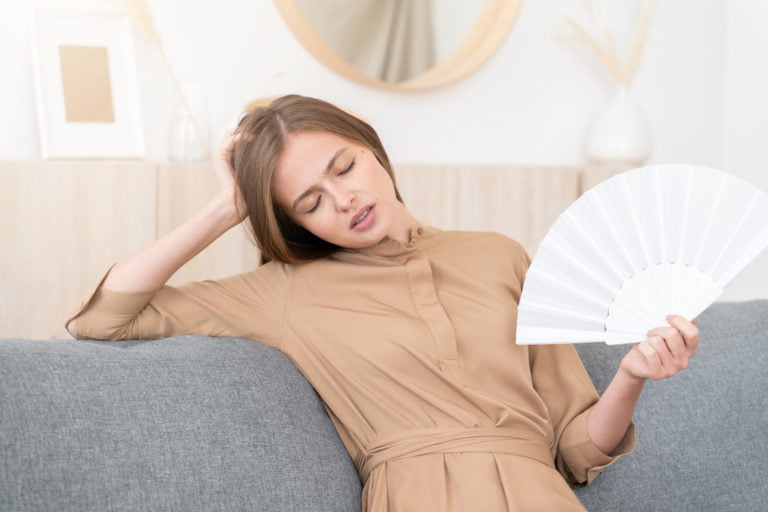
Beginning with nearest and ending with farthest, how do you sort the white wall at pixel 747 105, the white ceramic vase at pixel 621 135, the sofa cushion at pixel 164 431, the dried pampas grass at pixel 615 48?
the sofa cushion at pixel 164 431
the white ceramic vase at pixel 621 135
the dried pampas grass at pixel 615 48
the white wall at pixel 747 105

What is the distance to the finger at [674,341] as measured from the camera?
1316 millimetres

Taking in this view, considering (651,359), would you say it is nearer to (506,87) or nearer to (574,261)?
(574,261)

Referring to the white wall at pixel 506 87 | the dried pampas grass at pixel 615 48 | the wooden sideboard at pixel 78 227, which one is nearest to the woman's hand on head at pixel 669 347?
the wooden sideboard at pixel 78 227

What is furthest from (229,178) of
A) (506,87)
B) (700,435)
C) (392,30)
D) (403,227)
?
(506,87)

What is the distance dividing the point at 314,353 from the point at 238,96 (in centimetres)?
155

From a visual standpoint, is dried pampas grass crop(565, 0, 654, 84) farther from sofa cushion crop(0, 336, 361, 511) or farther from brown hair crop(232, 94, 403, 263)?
sofa cushion crop(0, 336, 361, 511)

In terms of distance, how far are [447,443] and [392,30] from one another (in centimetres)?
198

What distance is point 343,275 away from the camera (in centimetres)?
166

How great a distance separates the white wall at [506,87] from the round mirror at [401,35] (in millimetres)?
73

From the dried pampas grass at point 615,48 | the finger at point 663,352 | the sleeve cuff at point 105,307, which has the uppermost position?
the dried pampas grass at point 615,48

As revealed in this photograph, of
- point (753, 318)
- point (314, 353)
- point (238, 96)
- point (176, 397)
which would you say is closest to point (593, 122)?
point (238, 96)

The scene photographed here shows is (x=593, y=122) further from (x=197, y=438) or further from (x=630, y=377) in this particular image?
(x=197, y=438)

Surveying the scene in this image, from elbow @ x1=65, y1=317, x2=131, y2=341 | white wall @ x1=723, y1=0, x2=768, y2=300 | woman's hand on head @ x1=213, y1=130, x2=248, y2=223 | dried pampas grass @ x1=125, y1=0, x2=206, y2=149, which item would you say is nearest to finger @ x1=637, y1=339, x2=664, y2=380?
woman's hand on head @ x1=213, y1=130, x2=248, y2=223

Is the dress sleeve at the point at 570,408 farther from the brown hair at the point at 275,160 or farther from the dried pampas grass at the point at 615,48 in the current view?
the dried pampas grass at the point at 615,48
